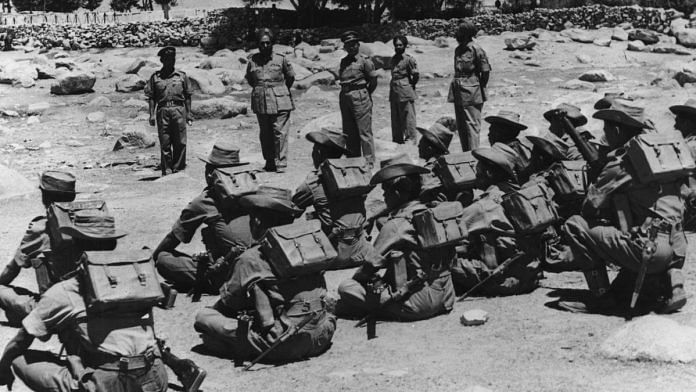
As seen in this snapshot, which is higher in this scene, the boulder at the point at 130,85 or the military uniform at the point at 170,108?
the military uniform at the point at 170,108

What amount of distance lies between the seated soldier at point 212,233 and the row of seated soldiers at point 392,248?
1 cm

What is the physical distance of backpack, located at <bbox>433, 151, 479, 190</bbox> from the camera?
10.3 meters

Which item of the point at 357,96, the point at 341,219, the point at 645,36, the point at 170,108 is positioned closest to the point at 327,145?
the point at 341,219

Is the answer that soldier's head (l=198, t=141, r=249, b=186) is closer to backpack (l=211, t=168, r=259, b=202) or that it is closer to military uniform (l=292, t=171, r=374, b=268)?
backpack (l=211, t=168, r=259, b=202)

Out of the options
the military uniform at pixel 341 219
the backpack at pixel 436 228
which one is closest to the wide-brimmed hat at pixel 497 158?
the military uniform at pixel 341 219

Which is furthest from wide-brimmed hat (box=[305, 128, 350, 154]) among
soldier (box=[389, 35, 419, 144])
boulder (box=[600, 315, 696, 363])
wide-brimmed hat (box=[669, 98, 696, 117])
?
soldier (box=[389, 35, 419, 144])

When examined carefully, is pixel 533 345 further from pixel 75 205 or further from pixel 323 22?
pixel 323 22

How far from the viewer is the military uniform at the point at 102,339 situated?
6223 mm

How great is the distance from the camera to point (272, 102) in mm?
15164

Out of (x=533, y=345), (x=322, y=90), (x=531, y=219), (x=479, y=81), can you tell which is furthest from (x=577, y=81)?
(x=533, y=345)

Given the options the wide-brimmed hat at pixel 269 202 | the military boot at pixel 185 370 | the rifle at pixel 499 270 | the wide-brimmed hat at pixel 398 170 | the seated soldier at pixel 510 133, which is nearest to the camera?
the military boot at pixel 185 370

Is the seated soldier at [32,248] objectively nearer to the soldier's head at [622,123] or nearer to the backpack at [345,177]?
the backpack at [345,177]

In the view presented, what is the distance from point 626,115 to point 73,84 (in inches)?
731

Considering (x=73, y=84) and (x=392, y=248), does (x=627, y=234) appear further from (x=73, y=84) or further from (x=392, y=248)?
(x=73, y=84)
